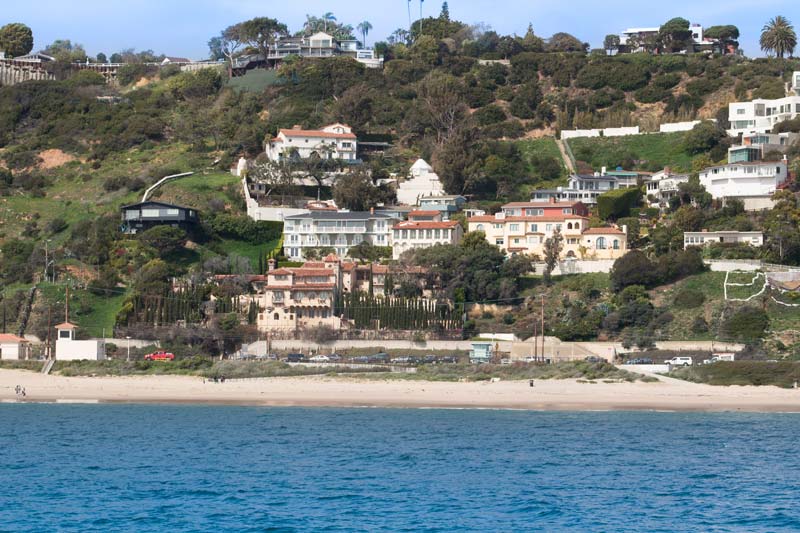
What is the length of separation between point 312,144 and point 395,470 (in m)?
58.2

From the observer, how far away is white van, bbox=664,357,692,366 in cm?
6275

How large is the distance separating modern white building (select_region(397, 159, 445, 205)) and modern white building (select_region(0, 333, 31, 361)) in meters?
32.6

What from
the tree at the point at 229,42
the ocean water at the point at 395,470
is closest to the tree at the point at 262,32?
the tree at the point at 229,42

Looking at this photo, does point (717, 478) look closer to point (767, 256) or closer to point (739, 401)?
point (739, 401)

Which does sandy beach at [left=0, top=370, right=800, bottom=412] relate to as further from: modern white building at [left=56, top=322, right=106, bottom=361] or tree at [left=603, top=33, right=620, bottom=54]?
tree at [left=603, top=33, right=620, bottom=54]

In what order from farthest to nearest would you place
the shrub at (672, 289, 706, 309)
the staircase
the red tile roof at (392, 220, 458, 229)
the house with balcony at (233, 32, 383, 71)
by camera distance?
the house with balcony at (233, 32, 383, 71) < the red tile roof at (392, 220, 458, 229) < the shrub at (672, 289, 706, 309) < the staircase

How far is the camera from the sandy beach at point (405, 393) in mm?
56750

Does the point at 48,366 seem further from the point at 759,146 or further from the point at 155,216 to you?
the point at 759,146

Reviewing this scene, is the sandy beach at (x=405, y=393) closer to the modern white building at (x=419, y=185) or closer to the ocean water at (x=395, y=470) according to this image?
the ocean water at (x=395, y=470)

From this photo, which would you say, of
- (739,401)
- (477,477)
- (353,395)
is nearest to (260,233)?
(353,395)

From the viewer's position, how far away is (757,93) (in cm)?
10706

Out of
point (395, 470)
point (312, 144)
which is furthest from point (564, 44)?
point (395, 470)

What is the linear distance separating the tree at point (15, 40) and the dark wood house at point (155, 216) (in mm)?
61020

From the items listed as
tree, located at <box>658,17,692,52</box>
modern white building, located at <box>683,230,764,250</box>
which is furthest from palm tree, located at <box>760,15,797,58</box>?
modern white building, located at <box>683,230,764,250</box>
